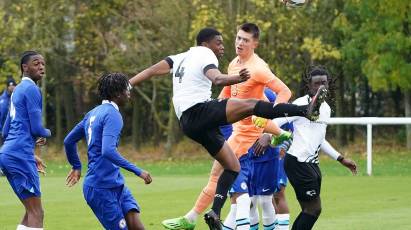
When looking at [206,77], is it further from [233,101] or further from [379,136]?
[379,136]

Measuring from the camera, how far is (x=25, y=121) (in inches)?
463

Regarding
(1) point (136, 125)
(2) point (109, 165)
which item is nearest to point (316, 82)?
(2) point (109, 165)

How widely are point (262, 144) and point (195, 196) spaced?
744cm

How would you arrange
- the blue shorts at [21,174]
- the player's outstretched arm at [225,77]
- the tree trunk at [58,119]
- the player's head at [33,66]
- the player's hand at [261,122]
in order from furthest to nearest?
the tree trunk at [58,119] < the player's hand at [261,122] < the player's head at [33,66] < the blue shorts at [21,174] < the player's outstretched arm at [225,77]

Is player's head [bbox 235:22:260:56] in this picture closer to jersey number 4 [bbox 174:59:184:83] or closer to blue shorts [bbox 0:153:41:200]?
jersey number 4 [bbox 174:59:184:83]

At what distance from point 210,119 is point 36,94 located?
195 cm

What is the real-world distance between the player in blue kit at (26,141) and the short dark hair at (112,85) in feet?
3.85

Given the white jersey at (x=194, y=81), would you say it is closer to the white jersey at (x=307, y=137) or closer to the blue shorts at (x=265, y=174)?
the white jersey at (x=307, y=137)

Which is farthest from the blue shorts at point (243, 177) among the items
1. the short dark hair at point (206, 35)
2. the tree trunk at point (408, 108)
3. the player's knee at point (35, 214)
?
the tree trunk at point (408, 108)

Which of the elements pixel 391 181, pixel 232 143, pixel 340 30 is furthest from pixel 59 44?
pixel 232 143

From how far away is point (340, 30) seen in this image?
35219mm

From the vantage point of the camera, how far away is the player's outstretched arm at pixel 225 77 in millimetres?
10414

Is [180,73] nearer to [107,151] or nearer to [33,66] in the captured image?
[33,66]

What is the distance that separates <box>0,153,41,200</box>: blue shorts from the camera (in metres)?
11.8
